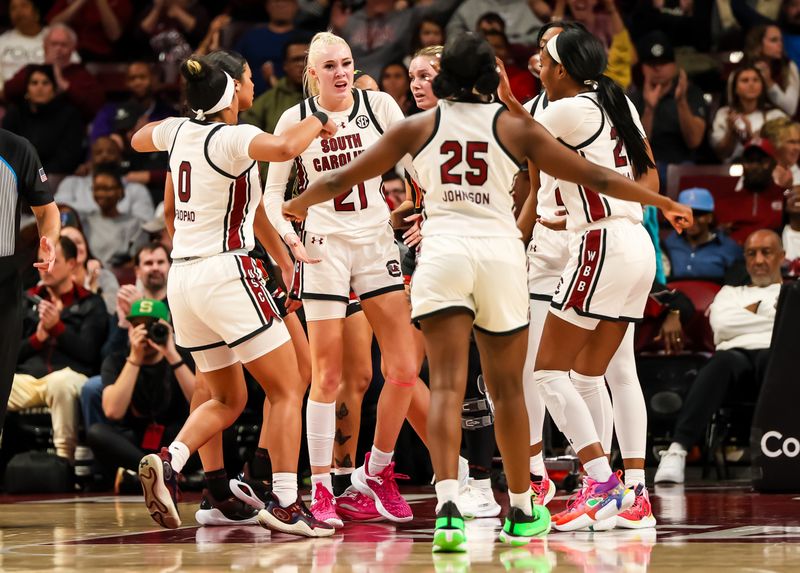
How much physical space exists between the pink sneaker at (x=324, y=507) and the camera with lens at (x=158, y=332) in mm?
2622

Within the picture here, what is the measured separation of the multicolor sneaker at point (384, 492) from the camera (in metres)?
6.39

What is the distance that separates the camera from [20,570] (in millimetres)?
4777

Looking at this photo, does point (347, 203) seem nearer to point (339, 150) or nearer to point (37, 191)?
point (339, 150)

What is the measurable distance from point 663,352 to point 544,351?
354 centimetres

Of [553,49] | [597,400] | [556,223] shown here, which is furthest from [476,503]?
[553,49]

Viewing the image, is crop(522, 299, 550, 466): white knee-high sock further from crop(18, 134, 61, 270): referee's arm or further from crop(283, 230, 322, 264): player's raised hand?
crop(18, 134, 61, 270): referee's arm

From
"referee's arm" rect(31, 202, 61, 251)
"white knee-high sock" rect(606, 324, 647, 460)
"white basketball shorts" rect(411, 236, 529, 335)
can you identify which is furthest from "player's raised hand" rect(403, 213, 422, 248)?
"referee's arm" rect(31, 202, 61, 251)

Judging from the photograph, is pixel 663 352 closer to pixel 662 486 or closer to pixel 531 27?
pixel 662 486

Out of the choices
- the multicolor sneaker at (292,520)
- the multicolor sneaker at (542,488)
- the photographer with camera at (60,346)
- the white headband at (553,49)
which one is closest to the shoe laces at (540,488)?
the multicolor sneaker at (542,488)

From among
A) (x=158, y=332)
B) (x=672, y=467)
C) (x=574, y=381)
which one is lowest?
(x=672, y=467)

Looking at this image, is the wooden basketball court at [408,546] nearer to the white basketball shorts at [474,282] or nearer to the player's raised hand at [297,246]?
the white basketball shorts at [474,282]

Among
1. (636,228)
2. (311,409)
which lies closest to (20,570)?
(311,409)

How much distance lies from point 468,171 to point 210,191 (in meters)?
1.39

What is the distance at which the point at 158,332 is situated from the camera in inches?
334
